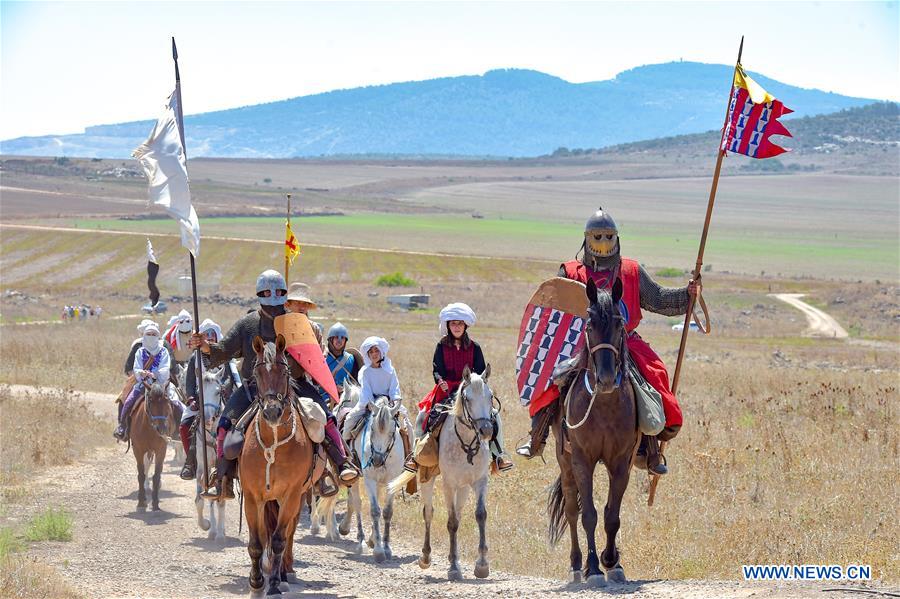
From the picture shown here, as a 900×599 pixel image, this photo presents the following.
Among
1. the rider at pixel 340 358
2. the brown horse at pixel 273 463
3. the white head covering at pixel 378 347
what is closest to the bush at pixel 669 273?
the rider at pixel 340 358

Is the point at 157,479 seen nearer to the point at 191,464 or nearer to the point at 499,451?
the point at 191,464

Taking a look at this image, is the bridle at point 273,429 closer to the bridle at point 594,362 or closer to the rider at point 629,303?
the rider at point 629,303

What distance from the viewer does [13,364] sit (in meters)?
34.9

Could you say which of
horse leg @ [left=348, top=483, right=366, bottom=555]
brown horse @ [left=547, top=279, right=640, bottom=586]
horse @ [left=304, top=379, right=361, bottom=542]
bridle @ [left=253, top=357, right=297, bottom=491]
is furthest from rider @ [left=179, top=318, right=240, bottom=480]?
brown horse @ [left=547, top=279, right=640, bottom=586]

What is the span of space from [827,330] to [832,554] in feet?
130

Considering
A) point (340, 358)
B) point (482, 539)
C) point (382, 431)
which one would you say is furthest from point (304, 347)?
point (340, 358)

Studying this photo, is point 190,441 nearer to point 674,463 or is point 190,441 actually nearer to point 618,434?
point 618,434

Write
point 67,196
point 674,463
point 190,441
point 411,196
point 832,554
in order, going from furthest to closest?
point 411,196 < point 67,196 < point 674,463 < point 190,441 < point 832,554

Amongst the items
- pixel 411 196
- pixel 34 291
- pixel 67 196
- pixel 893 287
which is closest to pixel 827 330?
pixel 893 287

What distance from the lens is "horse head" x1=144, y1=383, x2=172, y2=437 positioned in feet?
61.3

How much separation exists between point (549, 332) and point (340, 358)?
469 centimetres

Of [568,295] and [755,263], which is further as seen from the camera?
[755,263]

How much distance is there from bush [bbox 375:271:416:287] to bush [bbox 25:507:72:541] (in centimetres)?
5324

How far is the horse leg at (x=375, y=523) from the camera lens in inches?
594
